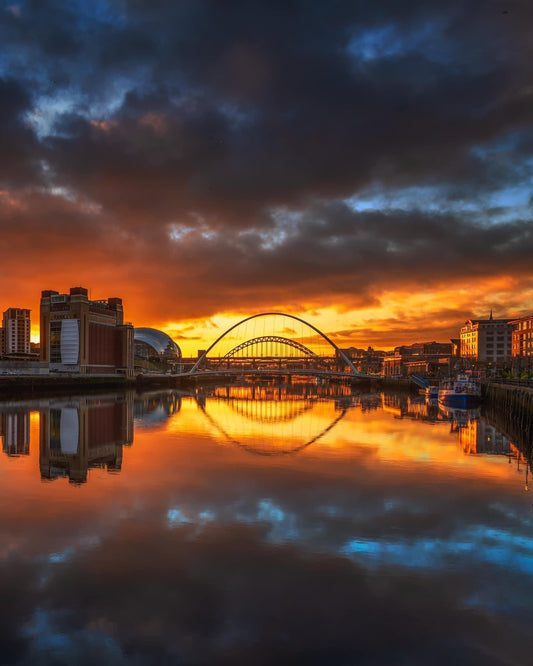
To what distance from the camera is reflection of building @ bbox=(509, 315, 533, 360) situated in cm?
10812

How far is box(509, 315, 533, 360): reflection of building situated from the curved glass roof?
94074 mm

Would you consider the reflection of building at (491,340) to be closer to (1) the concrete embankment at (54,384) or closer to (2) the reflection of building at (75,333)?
(2) the reflection of building at (75,333)

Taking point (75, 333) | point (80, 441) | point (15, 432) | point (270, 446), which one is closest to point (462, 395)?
point (270, 446)

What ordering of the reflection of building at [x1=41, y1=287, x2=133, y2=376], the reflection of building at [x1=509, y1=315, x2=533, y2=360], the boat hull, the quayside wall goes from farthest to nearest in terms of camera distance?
the reflection of building at [x1=509, y1=315, x2=533, y2=360] < the reflection of building at [x1=41, y1=287, x2=133, y2=376] < the boat hull < the quayside wall

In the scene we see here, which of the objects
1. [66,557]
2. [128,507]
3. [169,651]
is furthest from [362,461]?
[169,651]

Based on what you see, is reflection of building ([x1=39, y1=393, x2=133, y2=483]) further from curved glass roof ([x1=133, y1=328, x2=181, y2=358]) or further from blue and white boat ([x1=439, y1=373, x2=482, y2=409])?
curved glass roof ([x1=133, y1=328, x2=181, y2=358])

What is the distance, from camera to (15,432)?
27797mm

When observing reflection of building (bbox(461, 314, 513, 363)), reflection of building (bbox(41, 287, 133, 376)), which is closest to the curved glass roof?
reflection of building (bbox(41, 287, 133, 376))

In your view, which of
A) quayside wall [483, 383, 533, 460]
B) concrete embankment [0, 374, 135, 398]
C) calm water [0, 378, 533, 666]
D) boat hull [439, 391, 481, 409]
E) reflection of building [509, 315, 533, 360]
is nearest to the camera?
calm water [0, 378, 533, 666]

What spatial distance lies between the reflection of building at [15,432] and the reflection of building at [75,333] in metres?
57.9

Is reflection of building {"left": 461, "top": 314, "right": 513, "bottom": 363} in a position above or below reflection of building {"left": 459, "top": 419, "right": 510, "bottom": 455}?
above

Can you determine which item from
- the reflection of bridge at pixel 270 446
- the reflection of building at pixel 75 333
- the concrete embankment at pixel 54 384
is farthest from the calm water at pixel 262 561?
the reflection of building at pixel 75 333

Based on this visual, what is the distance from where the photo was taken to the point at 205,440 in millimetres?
27453

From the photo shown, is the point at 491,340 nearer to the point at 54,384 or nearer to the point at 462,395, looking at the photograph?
the point at 462,395
